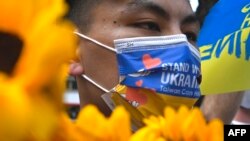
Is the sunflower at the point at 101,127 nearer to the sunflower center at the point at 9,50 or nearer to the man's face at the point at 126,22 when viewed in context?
the sunflower center at the point at 9,50

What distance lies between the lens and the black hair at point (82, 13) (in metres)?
1.82

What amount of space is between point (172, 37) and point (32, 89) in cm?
136

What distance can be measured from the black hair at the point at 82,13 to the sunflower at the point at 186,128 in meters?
0.68

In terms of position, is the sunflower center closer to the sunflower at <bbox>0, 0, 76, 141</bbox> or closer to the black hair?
the sunflower at <bbox>0, 0, 76, 141</bbox>

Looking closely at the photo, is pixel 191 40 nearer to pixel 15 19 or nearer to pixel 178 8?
pixel 178 8

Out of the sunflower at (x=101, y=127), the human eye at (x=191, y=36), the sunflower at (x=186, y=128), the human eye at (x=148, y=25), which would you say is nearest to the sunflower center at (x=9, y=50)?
the sunflower at (x=101, y=127)

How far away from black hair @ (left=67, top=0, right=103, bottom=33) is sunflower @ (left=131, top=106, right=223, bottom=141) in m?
0.68

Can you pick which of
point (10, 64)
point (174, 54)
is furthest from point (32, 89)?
point (174, 54)

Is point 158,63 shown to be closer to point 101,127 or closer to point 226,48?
point 226,48

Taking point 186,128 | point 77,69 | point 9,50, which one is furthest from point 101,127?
point 77,69

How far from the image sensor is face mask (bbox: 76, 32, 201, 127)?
170cm

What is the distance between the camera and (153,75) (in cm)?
174

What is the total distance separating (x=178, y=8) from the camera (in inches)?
69.6

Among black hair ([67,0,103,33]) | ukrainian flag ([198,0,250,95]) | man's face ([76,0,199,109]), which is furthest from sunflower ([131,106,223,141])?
black hair ([67,0,103,33])
